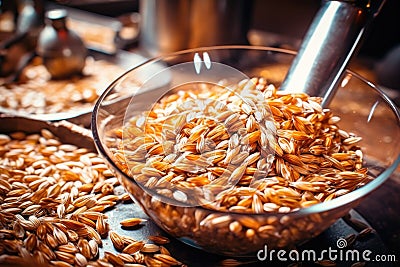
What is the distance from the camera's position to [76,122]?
0.87 metres

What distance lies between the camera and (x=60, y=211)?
66 centimetres

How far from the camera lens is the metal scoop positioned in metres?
0.73

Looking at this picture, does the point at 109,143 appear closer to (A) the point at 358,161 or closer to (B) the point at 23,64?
(A) the point at 358,161

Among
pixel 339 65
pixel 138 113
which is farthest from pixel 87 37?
pixel 339 65

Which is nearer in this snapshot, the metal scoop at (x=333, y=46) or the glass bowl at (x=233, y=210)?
the glass bowl at (x=233, y=210)

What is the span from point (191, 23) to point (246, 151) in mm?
636

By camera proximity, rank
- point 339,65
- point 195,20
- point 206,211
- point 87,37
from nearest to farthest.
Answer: point 206,211 < point 339,65 < point 195,20 < point 87,37

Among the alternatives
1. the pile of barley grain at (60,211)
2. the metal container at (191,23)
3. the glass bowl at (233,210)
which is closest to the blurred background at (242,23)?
the metal container at (191,23)

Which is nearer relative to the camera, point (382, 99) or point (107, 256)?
point (107, 256)

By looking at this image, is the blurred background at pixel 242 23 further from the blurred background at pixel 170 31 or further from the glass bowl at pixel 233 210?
the glass bowl at pixel 233 210

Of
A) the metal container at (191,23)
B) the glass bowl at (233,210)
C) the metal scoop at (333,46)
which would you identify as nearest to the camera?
the glass bowl at (233,210)

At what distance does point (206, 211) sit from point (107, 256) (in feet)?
0.54

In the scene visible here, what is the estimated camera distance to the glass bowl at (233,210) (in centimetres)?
51

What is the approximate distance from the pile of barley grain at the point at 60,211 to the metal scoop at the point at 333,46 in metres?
0.33
